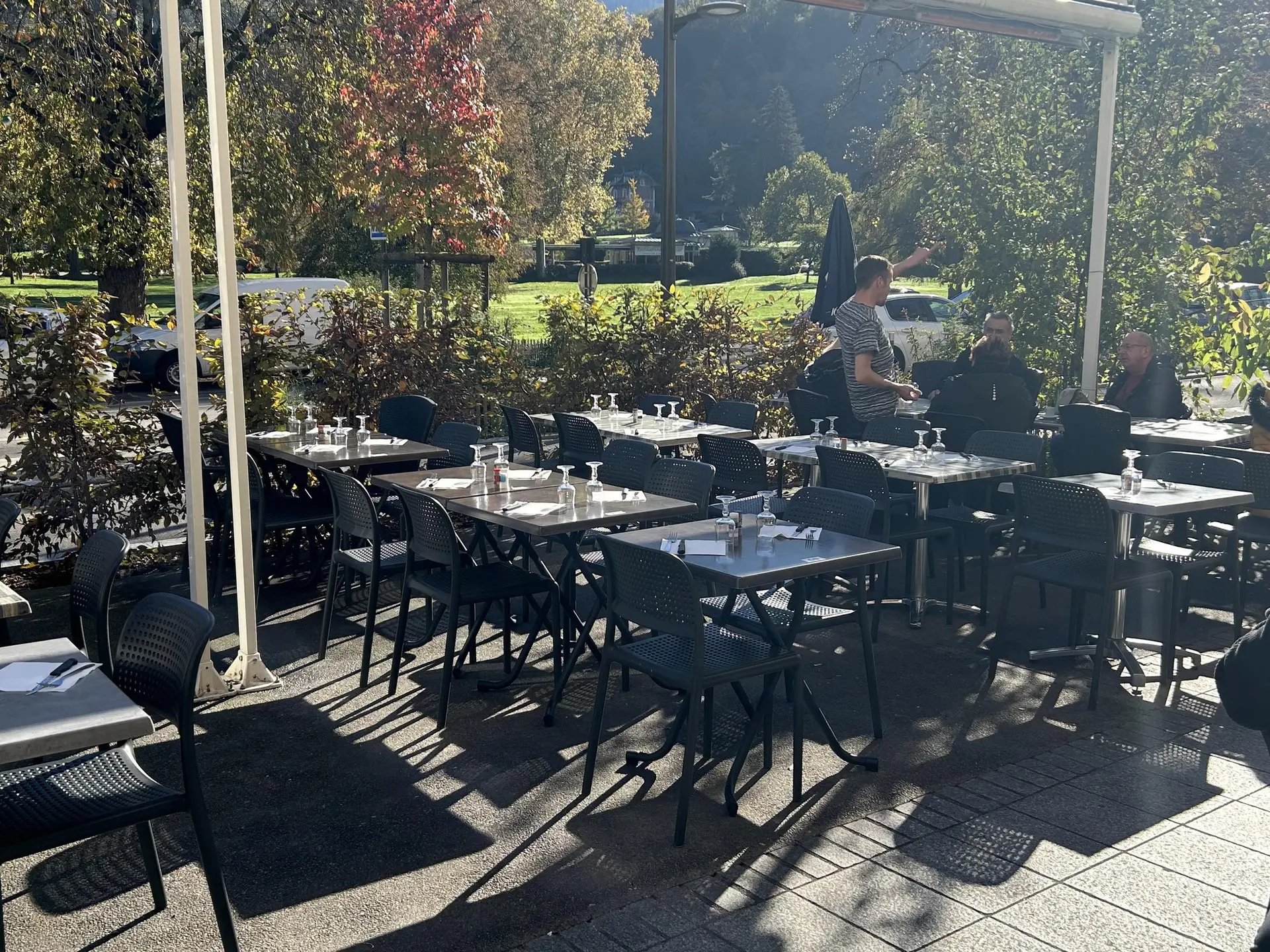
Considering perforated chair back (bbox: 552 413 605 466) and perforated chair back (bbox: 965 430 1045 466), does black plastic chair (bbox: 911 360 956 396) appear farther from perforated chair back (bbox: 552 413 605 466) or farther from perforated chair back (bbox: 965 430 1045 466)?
perforated chair back (bbox: 552 413 605 466)

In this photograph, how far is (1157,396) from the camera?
8.40 m

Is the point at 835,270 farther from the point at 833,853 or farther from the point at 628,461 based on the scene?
the point at 833,853

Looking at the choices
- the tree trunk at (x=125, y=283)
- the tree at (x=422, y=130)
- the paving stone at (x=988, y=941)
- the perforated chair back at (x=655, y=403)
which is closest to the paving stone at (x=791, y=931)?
the paving stone at (x=988, y=941)

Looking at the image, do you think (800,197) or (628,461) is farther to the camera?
(800,197)

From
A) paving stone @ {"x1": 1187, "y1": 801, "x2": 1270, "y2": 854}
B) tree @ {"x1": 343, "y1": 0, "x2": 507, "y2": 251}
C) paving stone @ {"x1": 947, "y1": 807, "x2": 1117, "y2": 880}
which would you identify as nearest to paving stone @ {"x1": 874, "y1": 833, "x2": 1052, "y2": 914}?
paving stone @ {"x1": 947, "y1": 807, "x2": 1117, "y2": 880}

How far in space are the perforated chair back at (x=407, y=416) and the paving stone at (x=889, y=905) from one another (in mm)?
5031

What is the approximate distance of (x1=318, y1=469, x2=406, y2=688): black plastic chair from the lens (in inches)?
219

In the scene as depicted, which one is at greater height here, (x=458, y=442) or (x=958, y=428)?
(x=958, y=428)

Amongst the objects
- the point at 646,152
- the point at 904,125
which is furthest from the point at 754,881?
the point at 646,152

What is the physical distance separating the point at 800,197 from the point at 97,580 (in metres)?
42.4

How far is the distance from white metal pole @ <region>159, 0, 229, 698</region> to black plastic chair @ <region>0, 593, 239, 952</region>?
1500mm

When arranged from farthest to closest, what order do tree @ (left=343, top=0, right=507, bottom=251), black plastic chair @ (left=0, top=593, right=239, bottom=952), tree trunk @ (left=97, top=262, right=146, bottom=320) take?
1. tree @ (left=343, top=0, right=507, bottom=251)
2. tree trunk @ (left=97, top=262, right=146, bottom=320)
3. black plastic chair @ (left=0, top=593, right=239, bottom=952)

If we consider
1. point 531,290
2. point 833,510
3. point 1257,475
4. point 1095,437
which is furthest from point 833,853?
point 531,290

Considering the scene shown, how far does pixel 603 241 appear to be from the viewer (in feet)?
208
